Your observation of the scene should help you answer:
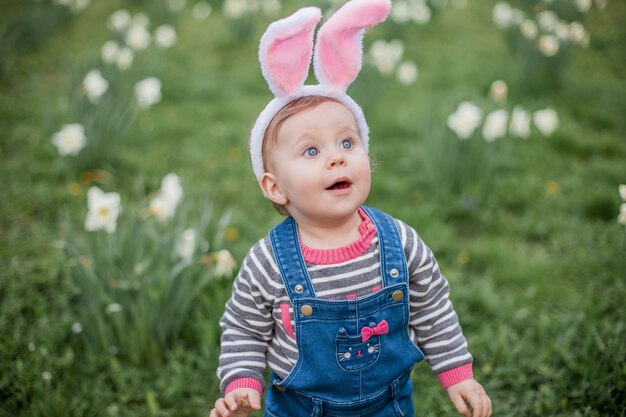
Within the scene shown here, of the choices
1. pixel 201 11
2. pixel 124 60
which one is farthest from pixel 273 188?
pixel 201 11

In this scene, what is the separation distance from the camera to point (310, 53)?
1.19m

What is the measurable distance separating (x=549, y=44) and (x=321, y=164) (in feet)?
11.7

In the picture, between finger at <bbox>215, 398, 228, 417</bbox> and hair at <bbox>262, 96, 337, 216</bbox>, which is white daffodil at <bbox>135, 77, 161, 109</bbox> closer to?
hair at <bbox>262, 96, 337, 216</bbox>

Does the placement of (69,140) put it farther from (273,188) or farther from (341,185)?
(341,185)

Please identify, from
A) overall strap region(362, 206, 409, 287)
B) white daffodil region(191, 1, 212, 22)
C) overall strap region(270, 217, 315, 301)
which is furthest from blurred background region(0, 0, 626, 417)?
overall strap region(362, 206, 409, 287)

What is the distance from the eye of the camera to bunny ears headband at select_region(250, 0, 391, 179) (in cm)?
112

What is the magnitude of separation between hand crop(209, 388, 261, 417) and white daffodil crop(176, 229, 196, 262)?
0.87 meters

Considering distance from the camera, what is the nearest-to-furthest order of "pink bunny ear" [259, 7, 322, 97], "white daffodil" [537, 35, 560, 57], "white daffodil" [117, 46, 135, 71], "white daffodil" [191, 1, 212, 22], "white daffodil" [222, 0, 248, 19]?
"pink bunny ear" [259, 7, 322, 97], "white daffodil" [117, 46, 135, 71], "white daffodil" [537, 35, 560, 57], "white daffodil" [222, 0, 248, 19], "white daffodil" [191, 1, 212, 22]

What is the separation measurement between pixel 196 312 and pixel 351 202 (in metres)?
1.30

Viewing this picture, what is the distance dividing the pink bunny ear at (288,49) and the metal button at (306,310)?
0.51 metres

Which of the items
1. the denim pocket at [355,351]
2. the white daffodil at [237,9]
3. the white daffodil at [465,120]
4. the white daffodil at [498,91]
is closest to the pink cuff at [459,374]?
the denim pocket at [355,351]

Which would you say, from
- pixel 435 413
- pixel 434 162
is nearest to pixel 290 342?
pixel 435 413

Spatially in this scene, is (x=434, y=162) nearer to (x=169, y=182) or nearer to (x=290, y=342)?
(x=169, y=182)

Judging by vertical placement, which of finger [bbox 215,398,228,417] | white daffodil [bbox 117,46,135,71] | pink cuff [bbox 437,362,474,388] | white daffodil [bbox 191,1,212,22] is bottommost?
pink cuff [bbox 437,362,474,388]
